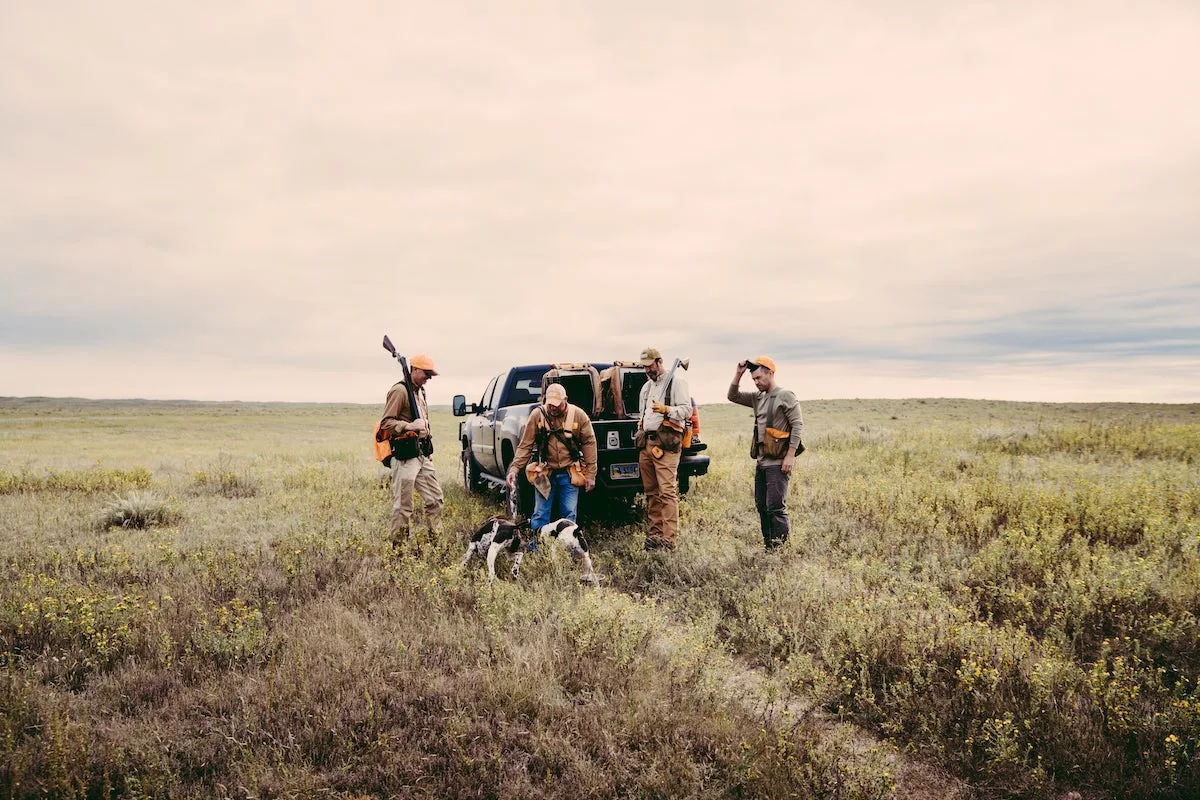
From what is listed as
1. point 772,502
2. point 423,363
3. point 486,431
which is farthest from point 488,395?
point 772,502

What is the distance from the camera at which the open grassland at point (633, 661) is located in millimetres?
3217

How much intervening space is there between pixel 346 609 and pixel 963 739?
4510 mm

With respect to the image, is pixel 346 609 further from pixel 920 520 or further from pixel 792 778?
pixel 920 520

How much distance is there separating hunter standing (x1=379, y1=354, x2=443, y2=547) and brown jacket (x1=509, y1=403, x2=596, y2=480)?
3.73 ft

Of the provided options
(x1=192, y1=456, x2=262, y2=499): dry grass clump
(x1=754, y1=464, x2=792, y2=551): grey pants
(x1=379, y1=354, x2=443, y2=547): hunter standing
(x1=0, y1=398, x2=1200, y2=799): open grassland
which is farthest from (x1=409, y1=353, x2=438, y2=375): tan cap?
(x1=192, y1=456, x2=262, y2=499): dry grass clump

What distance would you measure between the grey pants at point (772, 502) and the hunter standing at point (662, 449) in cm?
97

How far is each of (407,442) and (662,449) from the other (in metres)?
2.89

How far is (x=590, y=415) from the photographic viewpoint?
8812 millimetres

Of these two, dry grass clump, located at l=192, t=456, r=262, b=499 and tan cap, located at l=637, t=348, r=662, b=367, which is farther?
dry grass clump, located at l=192, t=456, r=262, b=499

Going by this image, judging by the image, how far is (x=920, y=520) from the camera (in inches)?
301

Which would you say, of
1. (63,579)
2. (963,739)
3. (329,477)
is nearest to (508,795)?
(963,739)

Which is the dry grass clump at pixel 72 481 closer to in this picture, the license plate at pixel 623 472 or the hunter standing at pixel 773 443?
the license plate at pixel 623 472

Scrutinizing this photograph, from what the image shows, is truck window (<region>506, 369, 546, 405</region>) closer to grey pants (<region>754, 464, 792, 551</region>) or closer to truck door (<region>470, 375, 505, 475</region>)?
truck door (<region>470, 375, 505, 475</region>)

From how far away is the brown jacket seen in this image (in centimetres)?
665
